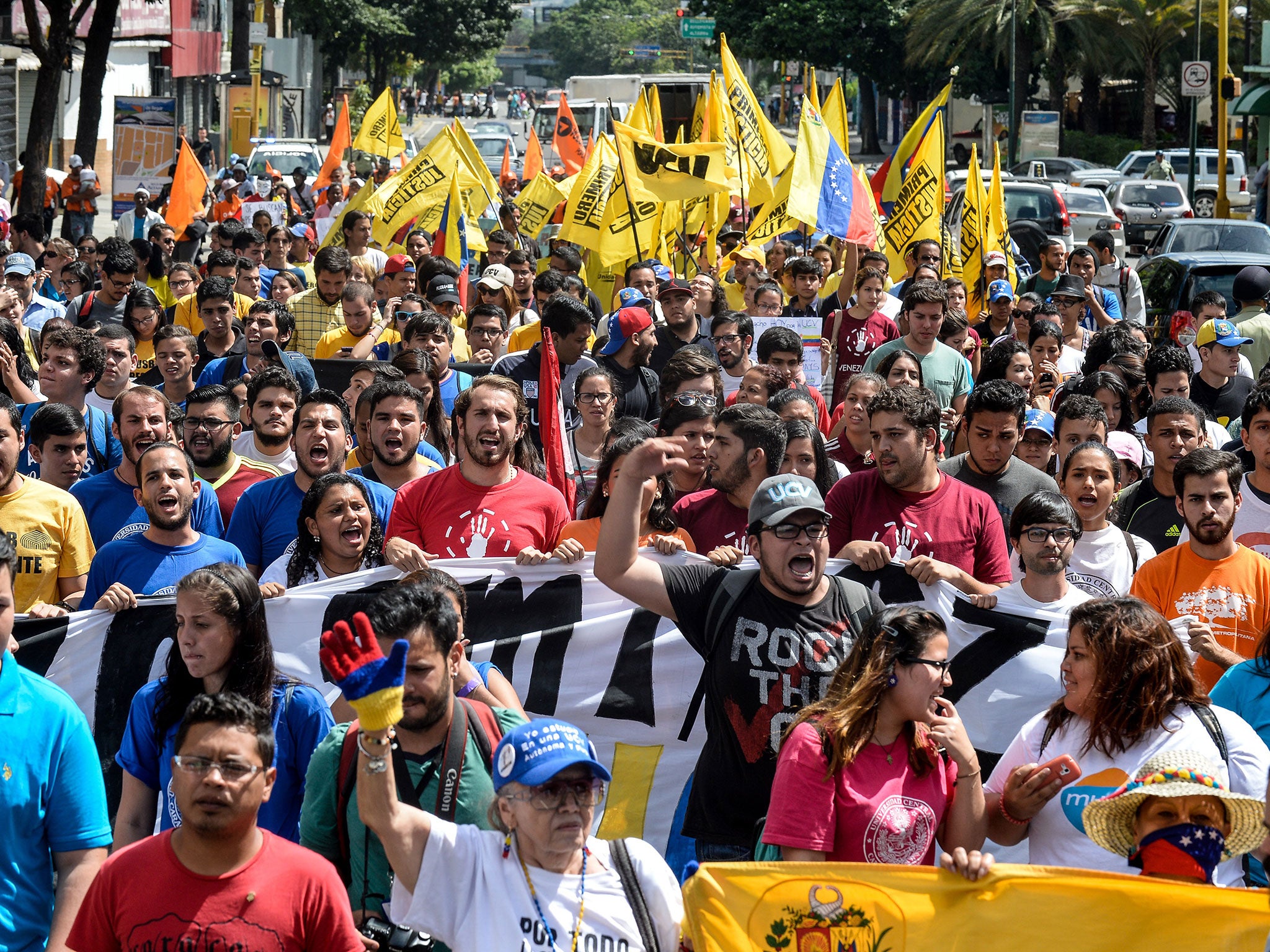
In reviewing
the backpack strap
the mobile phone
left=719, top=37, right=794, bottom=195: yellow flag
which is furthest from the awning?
the backpack strap

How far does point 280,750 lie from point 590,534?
2.09 metres

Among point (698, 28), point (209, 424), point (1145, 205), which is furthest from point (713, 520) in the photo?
point (698, 28)

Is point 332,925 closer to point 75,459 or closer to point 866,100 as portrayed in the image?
point 75,459

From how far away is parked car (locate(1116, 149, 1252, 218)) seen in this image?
35.2m

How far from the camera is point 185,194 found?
1733 centimetres

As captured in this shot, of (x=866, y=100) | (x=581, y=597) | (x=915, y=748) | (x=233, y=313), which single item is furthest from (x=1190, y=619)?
(x=866, y=100)

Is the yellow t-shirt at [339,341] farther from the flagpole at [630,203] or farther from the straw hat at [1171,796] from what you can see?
the straw hat at [1171,796]

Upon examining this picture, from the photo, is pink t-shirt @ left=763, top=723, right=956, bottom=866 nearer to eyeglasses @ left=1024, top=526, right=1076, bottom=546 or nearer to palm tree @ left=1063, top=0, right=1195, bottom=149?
eyeglasses @ left=1024, top=526, right=1076, bottom=546

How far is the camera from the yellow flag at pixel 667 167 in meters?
12.0

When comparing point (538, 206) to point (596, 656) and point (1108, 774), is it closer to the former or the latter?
point (596, 656)

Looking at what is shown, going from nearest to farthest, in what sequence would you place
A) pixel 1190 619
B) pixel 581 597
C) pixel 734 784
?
pixel 734 784 → pixel 1190 619 → pixel 581 597

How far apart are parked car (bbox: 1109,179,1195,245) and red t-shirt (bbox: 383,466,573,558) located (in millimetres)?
25791

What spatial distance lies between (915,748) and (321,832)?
148cm

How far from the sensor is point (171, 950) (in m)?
3.41
